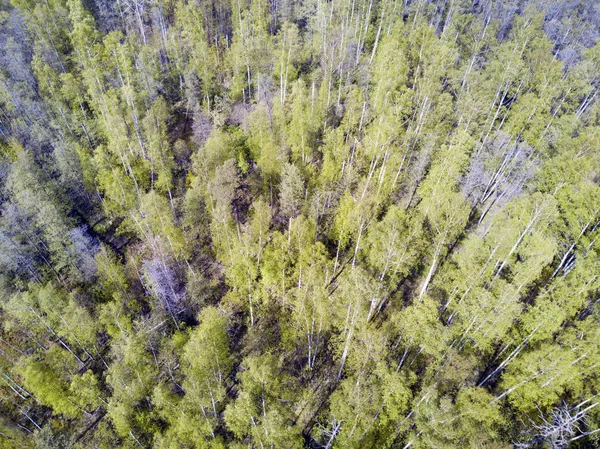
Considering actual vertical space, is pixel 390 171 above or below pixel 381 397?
above

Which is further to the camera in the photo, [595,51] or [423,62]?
[423,62]

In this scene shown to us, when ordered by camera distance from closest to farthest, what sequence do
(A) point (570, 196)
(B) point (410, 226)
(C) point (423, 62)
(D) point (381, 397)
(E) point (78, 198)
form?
(D) point (381, 397)
(A) point (570, 196)
(B) point (410, 226)
(E) point (78, 198)
(C) point (423, 62)

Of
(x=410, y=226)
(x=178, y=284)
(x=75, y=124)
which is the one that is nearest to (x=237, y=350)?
(x=178, y=284)

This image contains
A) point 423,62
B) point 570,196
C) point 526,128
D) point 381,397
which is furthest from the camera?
point 423,62

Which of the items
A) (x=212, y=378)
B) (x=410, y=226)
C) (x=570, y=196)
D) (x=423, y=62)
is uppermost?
(x=423, y=62)

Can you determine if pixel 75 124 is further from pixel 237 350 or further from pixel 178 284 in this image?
pixel 237 350

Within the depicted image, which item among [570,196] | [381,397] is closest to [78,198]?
[381,397]
